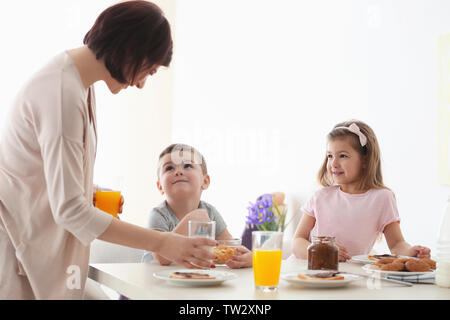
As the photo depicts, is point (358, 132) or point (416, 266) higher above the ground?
point (358, 132)

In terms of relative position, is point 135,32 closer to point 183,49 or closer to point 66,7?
point 66,7

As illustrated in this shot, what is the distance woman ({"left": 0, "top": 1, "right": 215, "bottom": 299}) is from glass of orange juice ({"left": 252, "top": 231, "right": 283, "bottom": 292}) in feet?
0.34

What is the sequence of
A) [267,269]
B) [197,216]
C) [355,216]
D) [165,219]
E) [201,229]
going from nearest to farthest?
1. [267,269]
2. [201,229]
3. [197,216]
4. [165,219]
5. [355,216]

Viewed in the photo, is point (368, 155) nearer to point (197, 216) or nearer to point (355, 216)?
point (355, 216)

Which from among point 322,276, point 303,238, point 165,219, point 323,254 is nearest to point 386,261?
point 323,254

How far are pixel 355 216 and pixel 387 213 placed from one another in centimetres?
12

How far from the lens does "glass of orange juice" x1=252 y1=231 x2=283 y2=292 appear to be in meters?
0.97

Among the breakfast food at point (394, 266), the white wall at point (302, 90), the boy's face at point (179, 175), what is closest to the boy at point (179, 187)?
the boy's face at point (179, 175)

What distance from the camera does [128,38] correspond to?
3.66 ft

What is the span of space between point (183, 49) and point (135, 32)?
153 inches

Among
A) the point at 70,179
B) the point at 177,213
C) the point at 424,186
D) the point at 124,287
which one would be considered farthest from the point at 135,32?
the point at 424,186

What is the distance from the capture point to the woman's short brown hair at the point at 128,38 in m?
1.11

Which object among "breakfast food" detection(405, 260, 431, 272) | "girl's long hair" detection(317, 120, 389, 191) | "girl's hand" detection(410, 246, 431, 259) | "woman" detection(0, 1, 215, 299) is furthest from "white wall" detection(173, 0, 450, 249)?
"woman" detection(0, 1, 215, 299)

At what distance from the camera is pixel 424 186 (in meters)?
2.40
